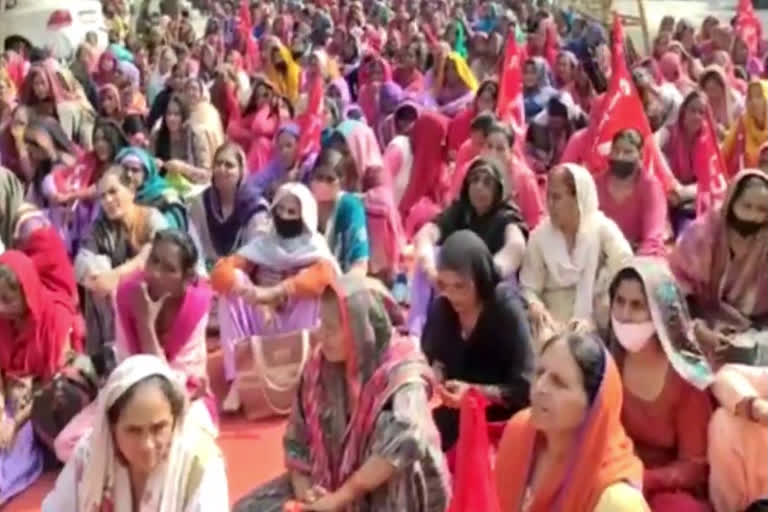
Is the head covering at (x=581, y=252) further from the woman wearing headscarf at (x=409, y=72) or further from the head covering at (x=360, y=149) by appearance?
the woman wearing headscarf at (x=409, y=72)

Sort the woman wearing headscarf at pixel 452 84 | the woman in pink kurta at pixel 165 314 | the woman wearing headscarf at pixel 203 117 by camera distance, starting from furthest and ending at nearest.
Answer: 1. the woman wearing headscarf at pixel 452 84
2. the woman wearing headscarf at pixel 203 117
3. the woman in pink kurta at pixel 165 314

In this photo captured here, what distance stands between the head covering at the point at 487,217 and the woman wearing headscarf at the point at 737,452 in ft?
5.48

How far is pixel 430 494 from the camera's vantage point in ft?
11.1

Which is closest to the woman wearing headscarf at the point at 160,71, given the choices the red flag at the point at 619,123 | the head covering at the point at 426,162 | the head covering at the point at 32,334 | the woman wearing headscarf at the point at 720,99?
the head covering at the point at 426,162

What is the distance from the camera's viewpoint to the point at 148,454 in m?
2.87

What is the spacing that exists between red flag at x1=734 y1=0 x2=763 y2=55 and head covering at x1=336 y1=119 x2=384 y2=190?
15.2ft

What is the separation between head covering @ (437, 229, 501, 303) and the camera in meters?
3.71

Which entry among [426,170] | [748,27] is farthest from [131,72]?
[748,27]

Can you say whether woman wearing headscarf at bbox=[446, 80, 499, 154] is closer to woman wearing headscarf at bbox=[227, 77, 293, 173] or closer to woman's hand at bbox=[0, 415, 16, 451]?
woman wearing headscarf at bbox=[227, 77, 293, 173]

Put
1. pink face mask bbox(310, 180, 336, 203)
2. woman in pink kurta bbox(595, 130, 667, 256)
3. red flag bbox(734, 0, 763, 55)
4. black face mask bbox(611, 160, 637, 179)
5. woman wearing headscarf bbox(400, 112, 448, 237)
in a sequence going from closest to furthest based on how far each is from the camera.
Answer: woman in pink kurta bbox(595, 130, 667, 256) → black face mask bbox(611, 160, 637, 179) → pink face mask bbox(310, 180, 336, 203) → woman wearing headscarf bbox(400, 112, 448, 237) → red flag bbox(734, 0, 763, 55)

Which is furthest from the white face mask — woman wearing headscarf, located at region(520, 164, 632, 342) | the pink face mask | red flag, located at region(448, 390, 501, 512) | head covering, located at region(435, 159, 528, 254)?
the pink face mask

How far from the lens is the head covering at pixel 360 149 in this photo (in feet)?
21.9

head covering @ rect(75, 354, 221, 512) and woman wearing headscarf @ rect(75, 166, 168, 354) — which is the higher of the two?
head covering @ rect(75, 354, 221, 512)

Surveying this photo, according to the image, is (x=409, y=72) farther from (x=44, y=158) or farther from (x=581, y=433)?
(x=581, y=433)
